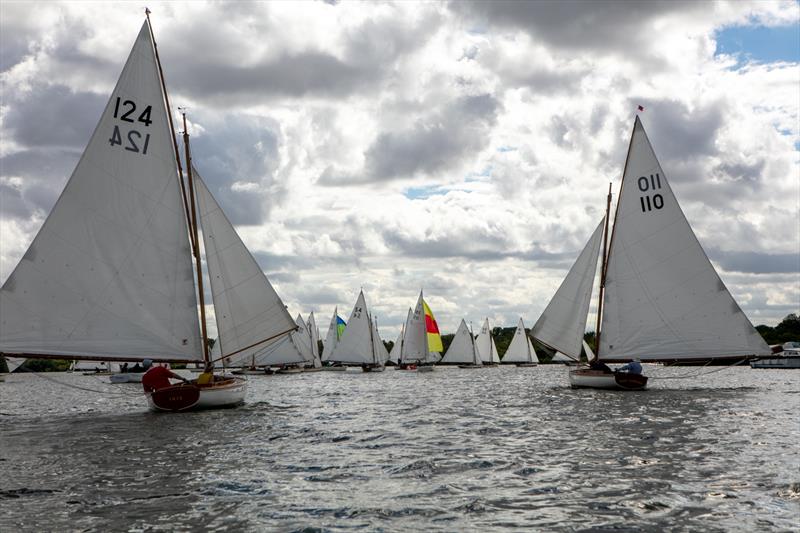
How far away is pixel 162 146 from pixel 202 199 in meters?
3.77

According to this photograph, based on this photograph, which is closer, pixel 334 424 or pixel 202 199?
pixel 334 424

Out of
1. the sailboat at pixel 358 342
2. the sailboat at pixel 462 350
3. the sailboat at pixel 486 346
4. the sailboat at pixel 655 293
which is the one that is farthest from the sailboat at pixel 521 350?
the sailboat at pixel 655 293

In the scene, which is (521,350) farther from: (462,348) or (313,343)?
(313,343)

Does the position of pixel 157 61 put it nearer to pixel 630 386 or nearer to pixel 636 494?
pixel 636 494

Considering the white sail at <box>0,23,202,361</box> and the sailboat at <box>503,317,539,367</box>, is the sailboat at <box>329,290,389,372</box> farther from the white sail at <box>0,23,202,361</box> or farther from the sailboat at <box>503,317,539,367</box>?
the white sail at <box>0,23,202,361</box>

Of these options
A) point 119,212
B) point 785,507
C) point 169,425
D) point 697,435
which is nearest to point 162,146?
point 119,212

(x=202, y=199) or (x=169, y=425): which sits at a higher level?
(x=202, y=199)

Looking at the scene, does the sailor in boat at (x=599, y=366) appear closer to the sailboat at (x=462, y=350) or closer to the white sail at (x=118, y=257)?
the white sail at (x=118, y=257)

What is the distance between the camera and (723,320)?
4403 cm

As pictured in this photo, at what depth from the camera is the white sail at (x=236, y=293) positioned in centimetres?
3562

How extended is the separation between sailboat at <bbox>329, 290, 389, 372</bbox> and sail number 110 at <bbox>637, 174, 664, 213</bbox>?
2376 inches

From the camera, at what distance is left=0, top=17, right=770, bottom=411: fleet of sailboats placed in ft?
98.7

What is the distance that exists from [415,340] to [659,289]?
67609 millimetres

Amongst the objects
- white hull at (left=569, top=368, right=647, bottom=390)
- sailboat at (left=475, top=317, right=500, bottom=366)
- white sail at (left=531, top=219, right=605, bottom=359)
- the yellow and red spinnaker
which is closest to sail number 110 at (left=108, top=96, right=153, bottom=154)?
white sail at (left=531, top=219, right=605, bottom=359)
